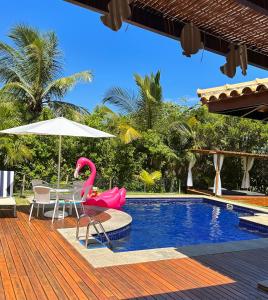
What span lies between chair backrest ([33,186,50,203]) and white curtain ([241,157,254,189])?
1123 cm

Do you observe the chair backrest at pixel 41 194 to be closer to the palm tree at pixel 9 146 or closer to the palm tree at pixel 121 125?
the palm tree at pixel 9 146

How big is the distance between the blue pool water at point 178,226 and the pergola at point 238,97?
373cm

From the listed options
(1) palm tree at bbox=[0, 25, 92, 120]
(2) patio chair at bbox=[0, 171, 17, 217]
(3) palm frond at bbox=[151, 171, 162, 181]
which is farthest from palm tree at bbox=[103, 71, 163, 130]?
(2) patio chair at bbox=[0, 171, 17, 217]

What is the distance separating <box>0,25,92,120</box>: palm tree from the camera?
52.4 ft

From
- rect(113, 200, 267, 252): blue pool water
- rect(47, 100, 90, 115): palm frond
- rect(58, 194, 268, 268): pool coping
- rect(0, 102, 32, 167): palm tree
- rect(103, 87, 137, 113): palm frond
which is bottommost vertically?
rect(113, 200, 267, 252): blue pool water

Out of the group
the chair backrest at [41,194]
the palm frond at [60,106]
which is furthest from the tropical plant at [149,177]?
the chair backrest at [41,194]

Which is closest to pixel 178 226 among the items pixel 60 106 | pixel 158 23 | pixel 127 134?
pixel 127 134

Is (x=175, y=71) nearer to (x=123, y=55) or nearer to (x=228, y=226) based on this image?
(x=123, y=55)

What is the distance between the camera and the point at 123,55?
36.2 m

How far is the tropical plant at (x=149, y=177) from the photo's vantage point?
15.8m

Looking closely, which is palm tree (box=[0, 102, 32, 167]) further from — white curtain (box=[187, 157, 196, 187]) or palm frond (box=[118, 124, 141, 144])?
white curtain (box=[187, 157, 196, 187])

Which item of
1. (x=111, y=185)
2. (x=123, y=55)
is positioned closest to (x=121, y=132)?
(x=111, y=185)

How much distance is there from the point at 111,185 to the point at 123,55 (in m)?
22.9

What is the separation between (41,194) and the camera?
8.20 meters
